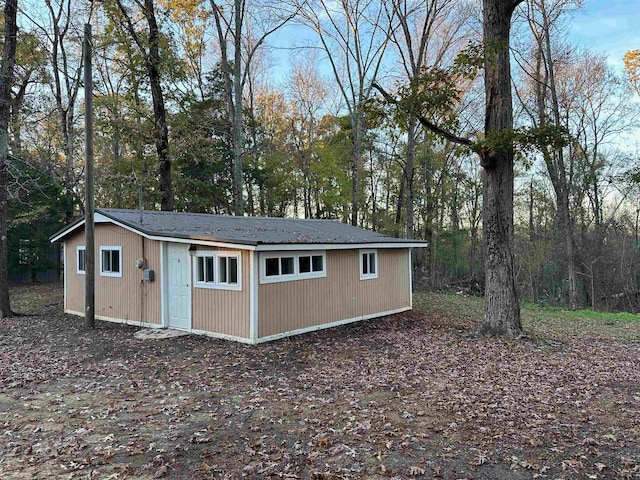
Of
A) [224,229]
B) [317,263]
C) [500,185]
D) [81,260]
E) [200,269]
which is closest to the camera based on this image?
[500,185]

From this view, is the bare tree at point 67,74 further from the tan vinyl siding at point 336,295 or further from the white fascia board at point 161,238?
the tan vinyl siding at point 336,295

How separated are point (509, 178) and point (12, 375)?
878 cm

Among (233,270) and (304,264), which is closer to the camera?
(233,270)

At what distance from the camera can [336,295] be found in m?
10.3

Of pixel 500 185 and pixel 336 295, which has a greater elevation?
pixel 500 185

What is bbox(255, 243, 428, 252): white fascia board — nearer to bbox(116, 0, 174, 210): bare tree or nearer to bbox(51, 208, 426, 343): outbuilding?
bbox(51, 208, 426, 343): outbuilding

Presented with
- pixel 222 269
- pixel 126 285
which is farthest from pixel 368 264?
pixel 126 285

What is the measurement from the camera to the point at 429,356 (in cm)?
750

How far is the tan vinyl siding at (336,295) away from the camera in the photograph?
28.7 ft

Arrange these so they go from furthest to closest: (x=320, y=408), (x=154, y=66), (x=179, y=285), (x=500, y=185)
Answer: (x=154, y=66) < (x=179, y=285) < (x=500, y=185) < (x=320, y=408)

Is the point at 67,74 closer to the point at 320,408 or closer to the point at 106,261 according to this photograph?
the point at 106,261

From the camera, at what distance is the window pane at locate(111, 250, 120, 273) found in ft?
35.3

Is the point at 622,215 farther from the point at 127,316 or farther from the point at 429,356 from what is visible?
the point at 127,316

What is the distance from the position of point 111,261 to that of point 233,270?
402cm
